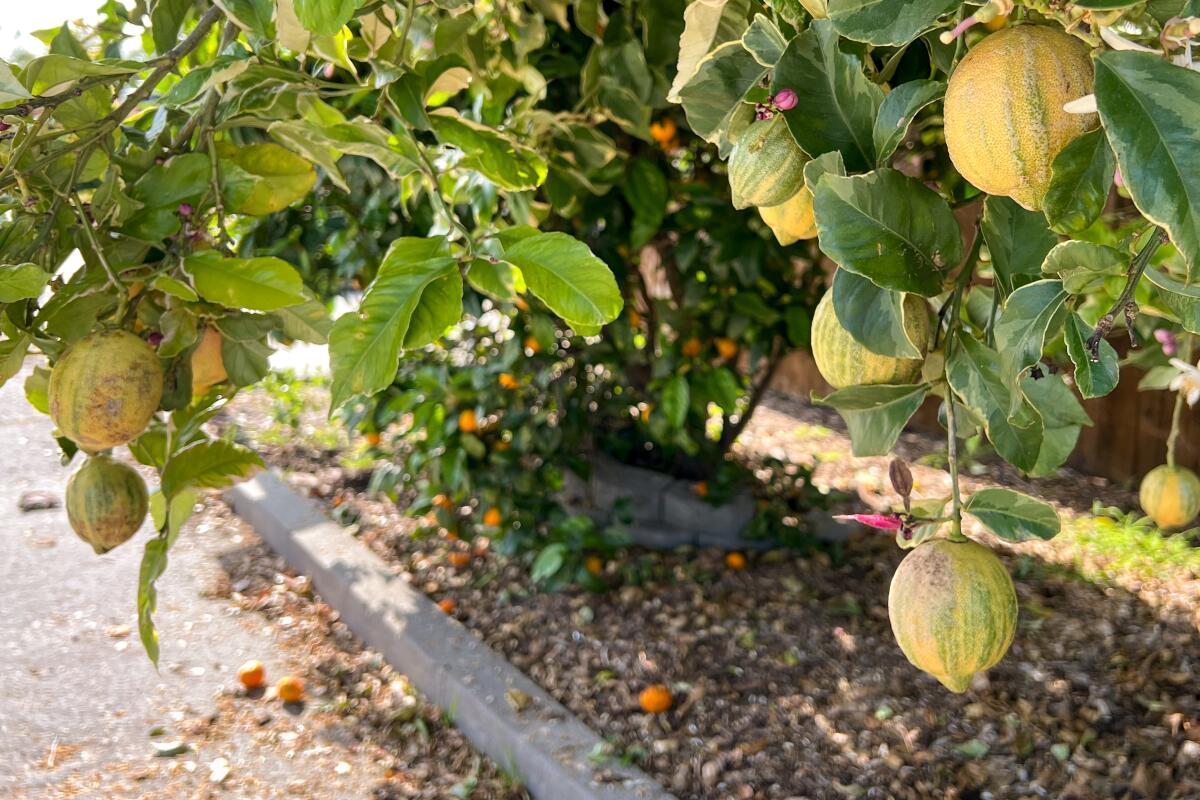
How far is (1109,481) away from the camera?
3.84 metres

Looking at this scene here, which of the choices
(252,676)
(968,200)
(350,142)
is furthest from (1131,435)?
(350,142)

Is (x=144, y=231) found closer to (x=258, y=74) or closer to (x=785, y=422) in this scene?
(x=258, y=74)

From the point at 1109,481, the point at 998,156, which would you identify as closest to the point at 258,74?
the point at 998,156

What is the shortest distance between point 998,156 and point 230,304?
2.21ft

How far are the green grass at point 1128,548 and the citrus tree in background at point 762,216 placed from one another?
6.29ft

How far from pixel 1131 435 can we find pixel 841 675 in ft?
6.49

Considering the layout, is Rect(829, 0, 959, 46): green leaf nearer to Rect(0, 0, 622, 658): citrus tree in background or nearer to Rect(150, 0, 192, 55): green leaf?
Rect(0, 0, 622, 658): citrus tree in background

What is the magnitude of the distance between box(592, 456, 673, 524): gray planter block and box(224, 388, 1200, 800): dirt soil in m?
0.16

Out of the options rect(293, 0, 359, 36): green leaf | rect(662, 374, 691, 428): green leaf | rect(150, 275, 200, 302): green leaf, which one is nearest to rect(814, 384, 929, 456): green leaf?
rect(293, 0, 359, 36): green leaf

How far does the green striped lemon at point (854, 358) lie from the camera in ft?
2.36

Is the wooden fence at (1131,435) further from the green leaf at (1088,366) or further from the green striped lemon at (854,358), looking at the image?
the green leaf at (1088,366)

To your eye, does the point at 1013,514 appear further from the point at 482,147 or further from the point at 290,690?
A: the point at 290,690

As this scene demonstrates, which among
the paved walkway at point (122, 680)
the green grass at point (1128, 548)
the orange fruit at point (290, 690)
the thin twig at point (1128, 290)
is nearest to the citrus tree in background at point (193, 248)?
the thin twig at point (1128, 290)

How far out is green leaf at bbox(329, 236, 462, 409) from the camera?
76cm
